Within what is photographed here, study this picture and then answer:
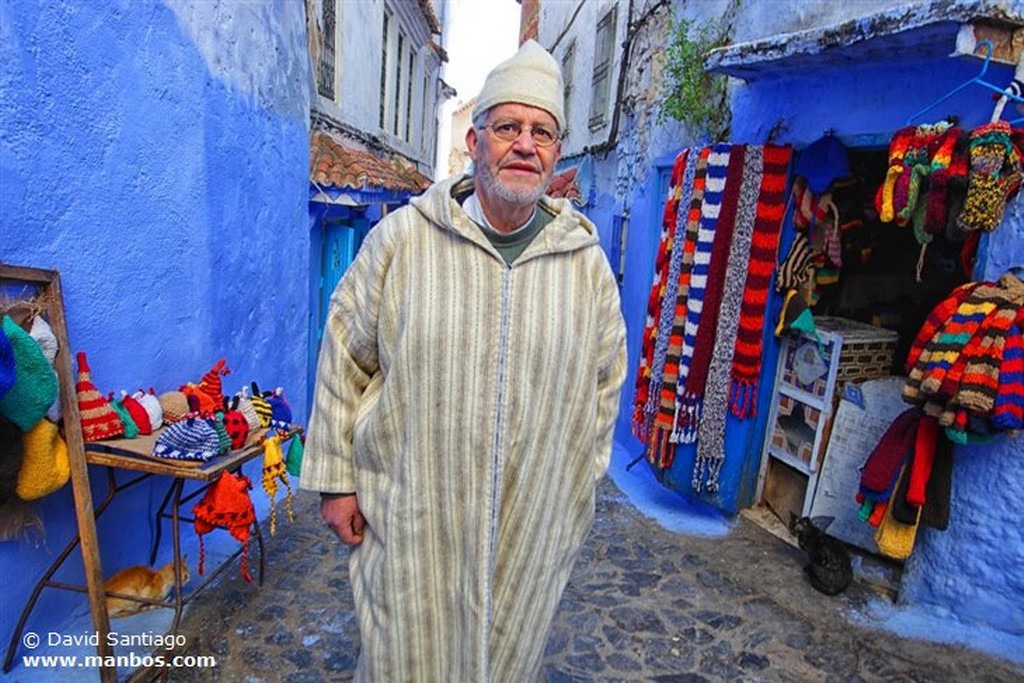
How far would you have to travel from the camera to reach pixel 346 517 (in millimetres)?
2012

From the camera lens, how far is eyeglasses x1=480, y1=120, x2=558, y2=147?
194 centimetres

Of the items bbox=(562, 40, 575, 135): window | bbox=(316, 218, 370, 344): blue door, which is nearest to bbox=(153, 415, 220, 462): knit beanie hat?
bbox=(316, 218, 370, 344): blue door

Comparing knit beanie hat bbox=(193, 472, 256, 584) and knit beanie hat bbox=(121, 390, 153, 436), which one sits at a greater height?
knit beanie hat bbox=(121, 390, 153, 436)

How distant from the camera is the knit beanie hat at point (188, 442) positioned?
291 cm

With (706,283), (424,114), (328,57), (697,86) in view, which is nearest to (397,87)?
(424,114)

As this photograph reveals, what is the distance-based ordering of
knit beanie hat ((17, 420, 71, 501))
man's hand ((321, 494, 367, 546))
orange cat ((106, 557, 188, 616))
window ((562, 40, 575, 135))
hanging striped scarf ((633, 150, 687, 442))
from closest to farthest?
man's hand ((321, 494, 367, 546)) < knit beanie hat ((17, 420, 71, 501)) < orange cat ((106, 557, 188, 616)) < hanging striped scarf ((633, 150, 687, 442)) < window ((562, 40, 575, 135))

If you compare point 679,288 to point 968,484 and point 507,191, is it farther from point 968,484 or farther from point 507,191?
point 507,191

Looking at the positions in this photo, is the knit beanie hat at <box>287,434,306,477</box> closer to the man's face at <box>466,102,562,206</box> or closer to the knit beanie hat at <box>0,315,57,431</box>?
the knit beanie hat at <box>0,315,57,431</box>

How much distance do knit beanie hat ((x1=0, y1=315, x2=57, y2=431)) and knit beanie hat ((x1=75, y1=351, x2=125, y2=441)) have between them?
1.06 feet

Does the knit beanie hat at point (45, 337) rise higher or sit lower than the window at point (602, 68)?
lower

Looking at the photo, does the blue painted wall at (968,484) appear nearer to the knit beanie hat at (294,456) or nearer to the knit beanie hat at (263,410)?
the knit beanie hat at (294,456)

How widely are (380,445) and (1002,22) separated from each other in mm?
3260

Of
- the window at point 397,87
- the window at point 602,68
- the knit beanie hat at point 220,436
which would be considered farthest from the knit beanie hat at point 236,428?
the window at point 397,87

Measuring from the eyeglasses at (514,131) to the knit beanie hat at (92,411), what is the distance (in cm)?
220
